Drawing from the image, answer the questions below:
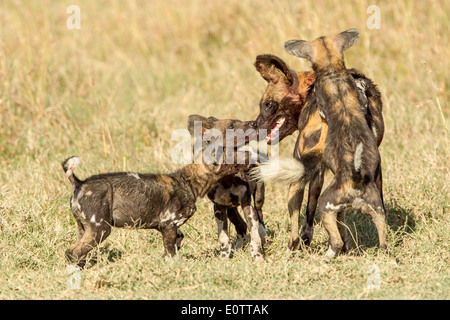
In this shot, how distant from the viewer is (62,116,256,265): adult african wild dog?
5184mm

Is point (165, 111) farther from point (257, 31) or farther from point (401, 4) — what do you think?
point (401, 4)

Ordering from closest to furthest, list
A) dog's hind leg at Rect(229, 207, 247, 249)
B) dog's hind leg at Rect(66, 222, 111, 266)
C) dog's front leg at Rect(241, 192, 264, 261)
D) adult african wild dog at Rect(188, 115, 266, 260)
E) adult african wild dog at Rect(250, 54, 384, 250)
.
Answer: dog's hind leg at Rect(66, 222, 111, 266)
adult african wild dog at Rect(250, 54, 384, 250)
dog's front leg at Rect(241, 192, 264, 261)
adult african wild dog at Rect(188, 115, 266, 260)
dog's hind leg at Rect(229, 207, 247, 249)

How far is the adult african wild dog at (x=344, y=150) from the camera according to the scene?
4.91 m

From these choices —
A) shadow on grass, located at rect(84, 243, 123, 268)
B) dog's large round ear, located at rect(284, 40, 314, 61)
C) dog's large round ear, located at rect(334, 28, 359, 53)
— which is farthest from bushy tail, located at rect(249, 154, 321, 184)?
shadow on grass, located at rect(84, 243, 123, 268)

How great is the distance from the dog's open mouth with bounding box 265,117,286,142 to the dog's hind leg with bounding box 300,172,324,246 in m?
0.65

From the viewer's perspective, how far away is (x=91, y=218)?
5.16 m

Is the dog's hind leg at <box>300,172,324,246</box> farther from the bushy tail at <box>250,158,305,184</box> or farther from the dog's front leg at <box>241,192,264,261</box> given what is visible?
the bushy tail at <box>250,158,305,184</box>

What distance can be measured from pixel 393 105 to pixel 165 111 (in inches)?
108

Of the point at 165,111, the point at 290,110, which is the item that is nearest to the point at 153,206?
the point at 290,110

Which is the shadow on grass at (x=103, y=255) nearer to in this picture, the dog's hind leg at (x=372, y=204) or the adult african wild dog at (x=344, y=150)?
the adult african wild dog at (x=344, y=150)

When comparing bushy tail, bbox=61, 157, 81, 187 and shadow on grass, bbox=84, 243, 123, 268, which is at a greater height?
bushy tail, bbox=61, 157, 81, 187

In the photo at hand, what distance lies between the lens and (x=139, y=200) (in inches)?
213

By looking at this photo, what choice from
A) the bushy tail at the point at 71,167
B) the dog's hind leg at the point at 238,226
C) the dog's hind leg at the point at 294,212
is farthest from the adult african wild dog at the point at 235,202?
the bushy tail at the point at 71,167

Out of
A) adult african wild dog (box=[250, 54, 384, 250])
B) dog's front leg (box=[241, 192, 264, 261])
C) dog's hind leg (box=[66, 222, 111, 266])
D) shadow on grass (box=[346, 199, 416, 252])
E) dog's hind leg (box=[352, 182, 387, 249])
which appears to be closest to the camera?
dog's hind leg (box=[352, 182, 387, 249])
